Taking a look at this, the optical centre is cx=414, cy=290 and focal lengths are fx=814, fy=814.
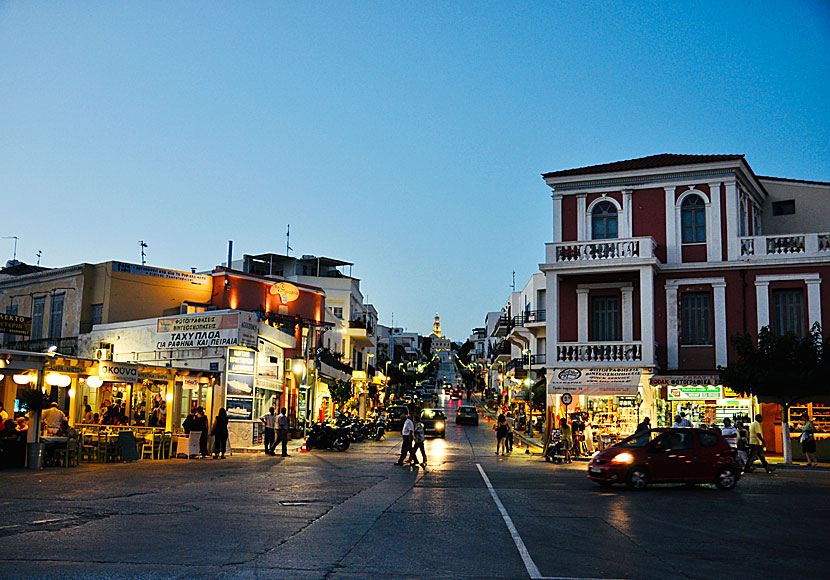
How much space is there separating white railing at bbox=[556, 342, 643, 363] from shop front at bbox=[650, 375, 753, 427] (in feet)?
4.07

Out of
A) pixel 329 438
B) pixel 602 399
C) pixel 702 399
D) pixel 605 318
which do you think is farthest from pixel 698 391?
pixel 329 438

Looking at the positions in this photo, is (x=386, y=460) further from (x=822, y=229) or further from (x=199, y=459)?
(x=822, y=229)

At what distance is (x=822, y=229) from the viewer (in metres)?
34.5

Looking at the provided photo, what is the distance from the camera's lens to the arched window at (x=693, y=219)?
107ft

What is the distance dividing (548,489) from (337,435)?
607 inches

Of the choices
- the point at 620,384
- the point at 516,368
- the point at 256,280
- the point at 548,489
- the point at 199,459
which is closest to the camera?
the point at 548,489

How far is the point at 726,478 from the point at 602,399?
13.7 metres

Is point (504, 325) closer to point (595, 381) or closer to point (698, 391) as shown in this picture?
point (595, 381)

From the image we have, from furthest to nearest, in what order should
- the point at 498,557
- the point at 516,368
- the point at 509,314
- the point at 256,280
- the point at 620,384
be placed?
the point at 509,314, the point at 516,368, the point at 256,280, the point at 620,384, the point at 498,557

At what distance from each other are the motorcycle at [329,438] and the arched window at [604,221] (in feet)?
43.1

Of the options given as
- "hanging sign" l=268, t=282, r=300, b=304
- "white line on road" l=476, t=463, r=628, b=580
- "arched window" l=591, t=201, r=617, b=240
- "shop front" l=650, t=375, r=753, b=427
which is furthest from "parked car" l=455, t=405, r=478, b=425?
"white line on road" l=476, t=463, r=628, b=580

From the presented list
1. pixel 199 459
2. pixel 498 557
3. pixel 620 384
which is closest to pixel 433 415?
pixel 620 384

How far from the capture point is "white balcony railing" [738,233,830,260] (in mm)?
30953

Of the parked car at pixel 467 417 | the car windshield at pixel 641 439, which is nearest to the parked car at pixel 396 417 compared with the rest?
the parked car at pixel 467 417
